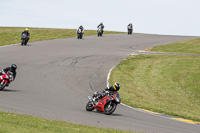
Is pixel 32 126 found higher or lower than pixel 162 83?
higher

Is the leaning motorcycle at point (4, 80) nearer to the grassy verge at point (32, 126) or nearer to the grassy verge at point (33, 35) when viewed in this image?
the grassy verge at point (32, 126)

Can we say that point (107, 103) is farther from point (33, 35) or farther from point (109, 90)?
point (33, 35)

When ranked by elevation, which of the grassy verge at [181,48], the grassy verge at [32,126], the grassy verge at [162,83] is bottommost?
the grassy verge at [162,83]

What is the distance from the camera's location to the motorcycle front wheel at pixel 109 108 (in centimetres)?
1468

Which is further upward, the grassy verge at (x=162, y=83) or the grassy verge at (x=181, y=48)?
the grassy verge at (x=181, y=48)

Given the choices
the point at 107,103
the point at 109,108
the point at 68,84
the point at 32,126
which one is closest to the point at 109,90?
the point at 107,103

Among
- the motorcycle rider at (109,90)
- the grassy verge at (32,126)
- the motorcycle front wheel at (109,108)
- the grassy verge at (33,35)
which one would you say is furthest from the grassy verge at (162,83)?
the grassy verge at (33,35)

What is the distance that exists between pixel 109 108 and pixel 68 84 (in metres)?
8.00

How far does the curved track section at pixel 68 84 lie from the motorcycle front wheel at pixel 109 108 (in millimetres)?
270

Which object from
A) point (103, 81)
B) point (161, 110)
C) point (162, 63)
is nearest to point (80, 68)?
point (103, 81)

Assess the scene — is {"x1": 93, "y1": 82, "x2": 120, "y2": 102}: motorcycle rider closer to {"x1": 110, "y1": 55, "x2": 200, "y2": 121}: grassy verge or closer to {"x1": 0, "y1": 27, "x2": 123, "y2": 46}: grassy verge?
{"x1": 110, "y1": 55, "x2": 200, "y2": 121}: grassy verge

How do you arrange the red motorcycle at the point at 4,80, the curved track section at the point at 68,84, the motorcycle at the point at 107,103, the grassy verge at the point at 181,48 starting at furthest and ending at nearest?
1. the grassy verge at the point at 181,48
2. the red motorcycle at the point at 4,80
3. the motorcycle at the point at 107,103
4. the curved track section at the point at 68,84

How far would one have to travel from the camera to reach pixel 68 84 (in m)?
22.5

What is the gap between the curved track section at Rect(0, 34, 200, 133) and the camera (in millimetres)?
13234
